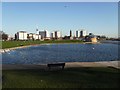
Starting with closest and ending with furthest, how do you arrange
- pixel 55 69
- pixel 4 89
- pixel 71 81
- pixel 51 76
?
pixel 4 89 < pixel 71 81 < pixel 51 76 < pixel 55 69

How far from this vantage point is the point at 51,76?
16.7 metres

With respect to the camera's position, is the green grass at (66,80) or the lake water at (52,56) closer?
the green grass at (66,80)

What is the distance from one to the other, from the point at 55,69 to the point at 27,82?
565cm

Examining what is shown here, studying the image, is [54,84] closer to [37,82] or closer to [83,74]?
[37,82]

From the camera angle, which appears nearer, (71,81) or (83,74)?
(71,81)

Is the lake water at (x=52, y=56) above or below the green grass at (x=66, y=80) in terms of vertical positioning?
below

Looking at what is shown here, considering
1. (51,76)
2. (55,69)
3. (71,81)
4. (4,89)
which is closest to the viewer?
(4,89)

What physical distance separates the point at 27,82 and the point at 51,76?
231cm

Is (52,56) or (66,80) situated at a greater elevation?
(66,80)

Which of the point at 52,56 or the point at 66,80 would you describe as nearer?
the point at 66,80

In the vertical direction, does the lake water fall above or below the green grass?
below

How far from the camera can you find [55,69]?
20188mm

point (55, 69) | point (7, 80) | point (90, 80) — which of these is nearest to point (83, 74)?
point (90, 80)

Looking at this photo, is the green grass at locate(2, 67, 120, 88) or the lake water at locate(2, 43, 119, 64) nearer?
the green grass at locate(2, 67, 120, 88)
